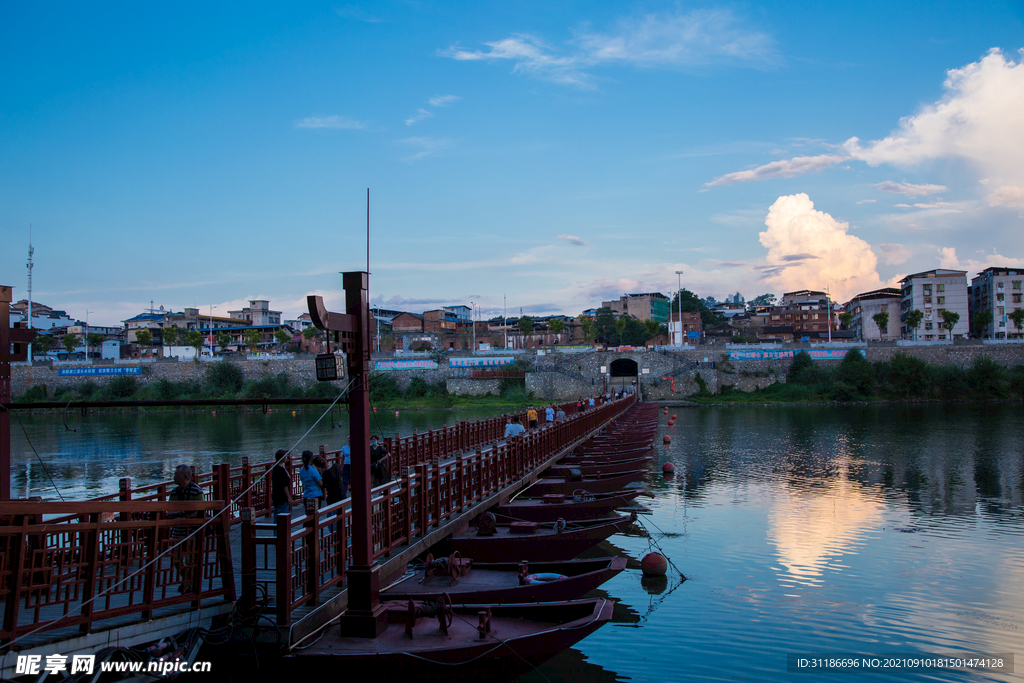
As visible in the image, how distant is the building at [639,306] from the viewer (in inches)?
4060

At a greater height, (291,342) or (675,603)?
(291,342)

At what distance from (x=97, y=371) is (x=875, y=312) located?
95237 millimetres

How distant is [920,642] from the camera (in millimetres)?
9578

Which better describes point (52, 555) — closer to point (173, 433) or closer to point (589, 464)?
point (589, 464)

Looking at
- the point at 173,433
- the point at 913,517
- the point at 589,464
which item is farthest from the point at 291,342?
the point at 913,517

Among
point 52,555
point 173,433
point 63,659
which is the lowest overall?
point 173,433

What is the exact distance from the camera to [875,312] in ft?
286

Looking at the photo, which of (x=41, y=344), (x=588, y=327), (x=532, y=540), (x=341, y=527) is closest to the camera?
(x=341, y=527)

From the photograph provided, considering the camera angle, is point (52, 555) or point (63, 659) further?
point (52, 555)

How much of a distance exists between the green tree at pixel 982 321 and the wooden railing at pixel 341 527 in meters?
77.8

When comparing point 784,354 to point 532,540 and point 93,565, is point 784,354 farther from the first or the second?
point 93,565

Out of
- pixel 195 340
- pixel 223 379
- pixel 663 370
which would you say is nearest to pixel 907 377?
pixel 663 370

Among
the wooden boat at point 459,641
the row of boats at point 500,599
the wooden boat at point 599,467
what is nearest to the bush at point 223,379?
the wooden boat at point 599,467

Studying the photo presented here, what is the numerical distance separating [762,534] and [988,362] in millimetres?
56346
